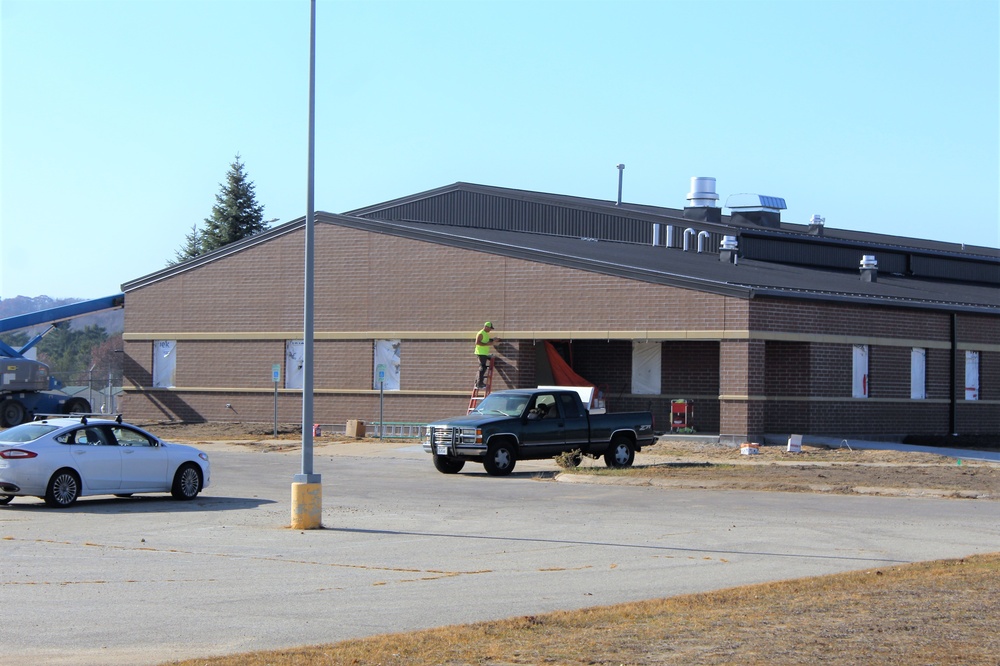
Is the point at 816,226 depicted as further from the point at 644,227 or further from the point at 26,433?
the point at 26,433

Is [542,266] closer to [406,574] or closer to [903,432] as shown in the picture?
[903,432]

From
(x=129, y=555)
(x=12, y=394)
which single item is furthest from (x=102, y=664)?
(x=12, y=394)

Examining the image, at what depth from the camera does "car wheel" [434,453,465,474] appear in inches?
1054

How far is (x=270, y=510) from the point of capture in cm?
1984

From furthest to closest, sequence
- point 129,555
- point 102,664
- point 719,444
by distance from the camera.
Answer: point 719,444 < point 129,555 < point 102,664

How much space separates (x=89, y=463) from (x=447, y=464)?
886 cm

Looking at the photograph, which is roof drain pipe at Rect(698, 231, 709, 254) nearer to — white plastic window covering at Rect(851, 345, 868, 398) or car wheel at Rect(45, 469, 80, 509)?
white plastic window covering at Rect(851, 345, 868, 398)

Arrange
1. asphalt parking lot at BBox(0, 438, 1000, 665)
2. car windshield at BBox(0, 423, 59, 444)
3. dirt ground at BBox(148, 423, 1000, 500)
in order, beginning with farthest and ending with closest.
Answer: dirt ground at BBox(148, 423, 1000, 500), car windshield at BBox(0, 423, 59, 444), asphalt parking lot at BBox(0, 438, 1000, 665)

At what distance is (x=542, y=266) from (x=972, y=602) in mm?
26655

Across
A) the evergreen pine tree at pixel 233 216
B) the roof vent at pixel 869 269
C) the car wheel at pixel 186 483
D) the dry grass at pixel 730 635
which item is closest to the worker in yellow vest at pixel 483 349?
the roof vent at pixel 869 269

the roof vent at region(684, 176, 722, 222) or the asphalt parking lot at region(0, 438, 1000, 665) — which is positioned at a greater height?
the roof vent at region(684, 176, 722, 222)

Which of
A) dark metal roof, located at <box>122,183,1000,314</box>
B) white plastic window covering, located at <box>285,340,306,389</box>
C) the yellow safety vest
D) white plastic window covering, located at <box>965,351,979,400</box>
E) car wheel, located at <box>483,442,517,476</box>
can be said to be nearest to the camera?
car wheel, located at <box>483,442,517,476</box>

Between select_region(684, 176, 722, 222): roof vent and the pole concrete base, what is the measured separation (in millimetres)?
33915

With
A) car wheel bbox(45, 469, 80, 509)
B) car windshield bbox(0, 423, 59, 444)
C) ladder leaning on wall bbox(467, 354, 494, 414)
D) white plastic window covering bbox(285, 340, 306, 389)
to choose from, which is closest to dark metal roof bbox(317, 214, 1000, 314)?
ladder leaning on wall bbox(467, 354, 494, 414)
